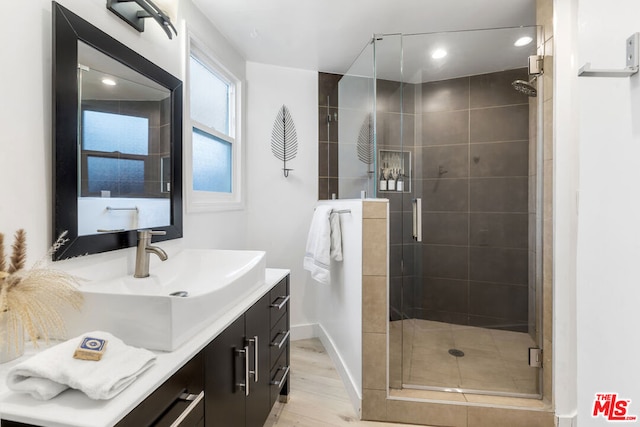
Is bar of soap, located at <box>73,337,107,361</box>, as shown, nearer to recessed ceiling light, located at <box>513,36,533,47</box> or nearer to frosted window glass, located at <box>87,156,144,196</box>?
frosted window glass, located at <box>87,156,144,196</box>

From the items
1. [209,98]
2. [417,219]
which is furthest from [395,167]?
[209,98]

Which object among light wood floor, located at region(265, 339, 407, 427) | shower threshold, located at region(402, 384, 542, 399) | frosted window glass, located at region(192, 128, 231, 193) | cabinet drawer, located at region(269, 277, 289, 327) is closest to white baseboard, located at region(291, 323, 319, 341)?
light wood floor, located at region(265, 339, 407, 427)

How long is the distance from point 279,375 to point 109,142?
4.60 ft

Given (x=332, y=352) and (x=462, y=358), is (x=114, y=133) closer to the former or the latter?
(x=332, y=352)

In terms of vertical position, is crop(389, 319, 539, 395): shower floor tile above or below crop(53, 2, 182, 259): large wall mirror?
below

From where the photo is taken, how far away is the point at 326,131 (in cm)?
264

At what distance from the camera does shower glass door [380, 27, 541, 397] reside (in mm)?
1839

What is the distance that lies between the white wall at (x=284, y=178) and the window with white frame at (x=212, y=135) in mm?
180

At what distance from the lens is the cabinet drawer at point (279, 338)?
5.17 ft

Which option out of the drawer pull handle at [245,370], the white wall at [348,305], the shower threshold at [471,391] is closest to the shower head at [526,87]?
the white wall at [348,305]

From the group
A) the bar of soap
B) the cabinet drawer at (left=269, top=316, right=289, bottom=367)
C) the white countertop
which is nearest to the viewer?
the white countertop

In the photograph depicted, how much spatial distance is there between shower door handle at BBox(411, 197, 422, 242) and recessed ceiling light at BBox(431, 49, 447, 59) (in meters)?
0.96

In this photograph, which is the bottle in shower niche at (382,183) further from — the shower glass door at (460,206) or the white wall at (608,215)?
the white wall at (608,215)

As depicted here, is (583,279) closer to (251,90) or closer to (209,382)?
(209,382)
